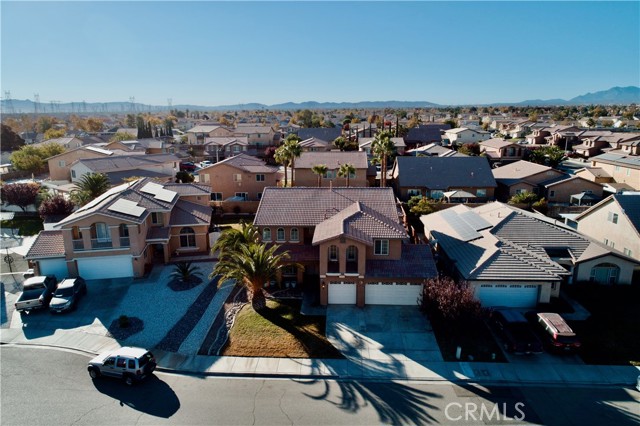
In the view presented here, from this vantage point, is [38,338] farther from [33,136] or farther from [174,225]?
[33,136]

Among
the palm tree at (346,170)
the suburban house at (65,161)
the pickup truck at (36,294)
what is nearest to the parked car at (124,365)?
the pickup truck at (36,294)

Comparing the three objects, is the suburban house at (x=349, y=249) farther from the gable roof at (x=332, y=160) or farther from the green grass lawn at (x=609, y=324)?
the gable roof at (x=332, y=160)

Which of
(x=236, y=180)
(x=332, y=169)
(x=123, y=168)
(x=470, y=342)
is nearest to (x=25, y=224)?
(x=123, y=168)

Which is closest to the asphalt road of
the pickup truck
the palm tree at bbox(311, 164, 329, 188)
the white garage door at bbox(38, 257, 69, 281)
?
the pickup truck

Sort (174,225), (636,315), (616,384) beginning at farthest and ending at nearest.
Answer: (174,225) < (636,315) < (616,384)

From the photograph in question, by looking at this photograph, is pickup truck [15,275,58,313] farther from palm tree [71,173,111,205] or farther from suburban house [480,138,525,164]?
suburban house [480,138,525,164]

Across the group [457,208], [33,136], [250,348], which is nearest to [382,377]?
[250,348]

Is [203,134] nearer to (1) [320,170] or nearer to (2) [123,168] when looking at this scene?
(2) [123,168]
